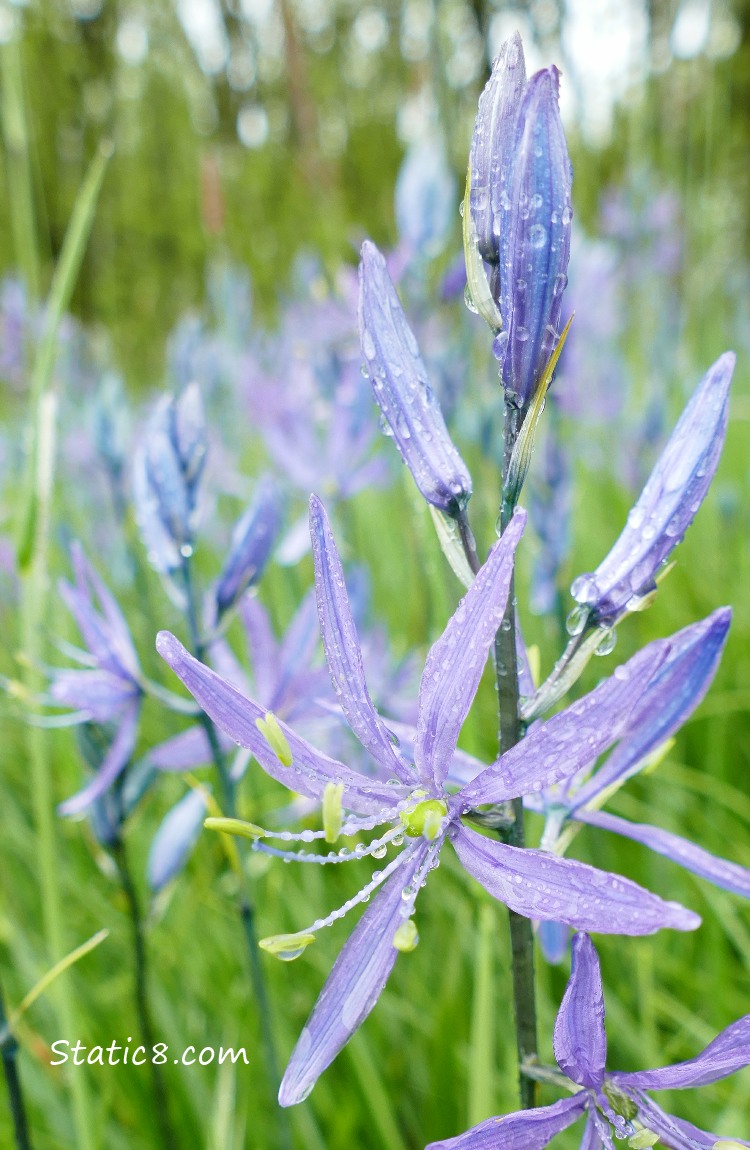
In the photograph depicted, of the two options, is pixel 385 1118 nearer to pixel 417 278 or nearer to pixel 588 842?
pixel 588 842

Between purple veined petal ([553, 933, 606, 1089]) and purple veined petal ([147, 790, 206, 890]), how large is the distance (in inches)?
28.0

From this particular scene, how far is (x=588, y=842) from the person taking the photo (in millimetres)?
1854

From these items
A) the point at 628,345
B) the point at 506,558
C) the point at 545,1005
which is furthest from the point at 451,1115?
the point at 628,345

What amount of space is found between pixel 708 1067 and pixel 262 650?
2.74 ft

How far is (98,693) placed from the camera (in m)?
1.24

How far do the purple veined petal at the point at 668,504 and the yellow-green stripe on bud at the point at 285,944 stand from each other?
1.08ft

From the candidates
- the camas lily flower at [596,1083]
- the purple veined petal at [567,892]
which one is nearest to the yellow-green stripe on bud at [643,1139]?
the camas lily flower at [596,1083]

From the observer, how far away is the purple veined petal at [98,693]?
4.04 feet

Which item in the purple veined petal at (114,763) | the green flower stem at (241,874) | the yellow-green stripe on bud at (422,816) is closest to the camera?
the yellow-green stripe on bud at (422,816)

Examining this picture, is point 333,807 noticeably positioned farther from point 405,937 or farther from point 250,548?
point 250,548

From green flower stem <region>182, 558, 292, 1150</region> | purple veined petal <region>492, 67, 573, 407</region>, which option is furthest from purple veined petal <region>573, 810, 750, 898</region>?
green flower stem <region>182, 558, 292, 1150</region>

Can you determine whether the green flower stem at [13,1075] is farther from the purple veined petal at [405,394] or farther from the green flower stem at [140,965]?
the purple veined petal at [405,394]

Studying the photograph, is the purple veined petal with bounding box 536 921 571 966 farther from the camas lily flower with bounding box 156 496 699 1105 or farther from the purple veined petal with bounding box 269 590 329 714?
the purple veined petal with bounding box 269 590 329 714

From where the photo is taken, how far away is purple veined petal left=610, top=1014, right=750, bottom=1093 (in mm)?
617
